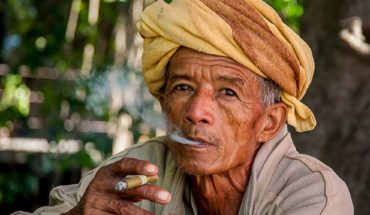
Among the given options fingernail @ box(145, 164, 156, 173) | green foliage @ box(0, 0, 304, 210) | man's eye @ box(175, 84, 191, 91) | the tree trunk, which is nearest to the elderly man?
man's eye @ box(175, 84, 191, 91)

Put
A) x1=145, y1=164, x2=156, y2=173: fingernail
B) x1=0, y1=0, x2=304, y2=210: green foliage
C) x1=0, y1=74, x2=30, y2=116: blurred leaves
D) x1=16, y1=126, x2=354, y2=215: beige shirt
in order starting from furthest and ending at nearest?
x1=0, y1=74, x2=30, y2=116: blurred leaves, x1=0, y1=0, x2=304, y2=210: green foliage, x1=16, y1=126, x2=354, y2=215: beige shirt, x1=145, y1=164, x2=156, y2=173: fingernail

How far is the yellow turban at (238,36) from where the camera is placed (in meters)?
3.41

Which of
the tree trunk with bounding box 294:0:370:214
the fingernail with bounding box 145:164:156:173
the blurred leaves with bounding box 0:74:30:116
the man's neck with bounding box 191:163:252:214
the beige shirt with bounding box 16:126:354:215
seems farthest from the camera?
the blurred leaves with bounding box 0:74:30:116

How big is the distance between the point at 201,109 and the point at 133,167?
436 millimetres

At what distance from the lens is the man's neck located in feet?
11.7

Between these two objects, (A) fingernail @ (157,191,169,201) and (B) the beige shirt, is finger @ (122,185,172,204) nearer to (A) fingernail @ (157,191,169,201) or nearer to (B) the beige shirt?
(A) fingernail @ (157,191,169,201)

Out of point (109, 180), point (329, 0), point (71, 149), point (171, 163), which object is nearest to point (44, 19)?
point (71, 149)

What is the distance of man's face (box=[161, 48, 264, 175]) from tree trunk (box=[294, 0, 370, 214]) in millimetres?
1520

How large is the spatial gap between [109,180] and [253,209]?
0.59 m

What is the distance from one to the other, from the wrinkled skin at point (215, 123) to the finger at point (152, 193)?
19 cm

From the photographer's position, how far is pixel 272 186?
3.45 metres

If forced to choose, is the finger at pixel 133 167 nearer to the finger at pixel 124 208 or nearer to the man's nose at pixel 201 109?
the finger at pixel 124 208

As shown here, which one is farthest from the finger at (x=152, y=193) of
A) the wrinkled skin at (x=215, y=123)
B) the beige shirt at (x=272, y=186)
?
the beige shirt at (x=272, y=186)

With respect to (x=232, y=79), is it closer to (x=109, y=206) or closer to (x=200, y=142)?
(x=200, y=142)
